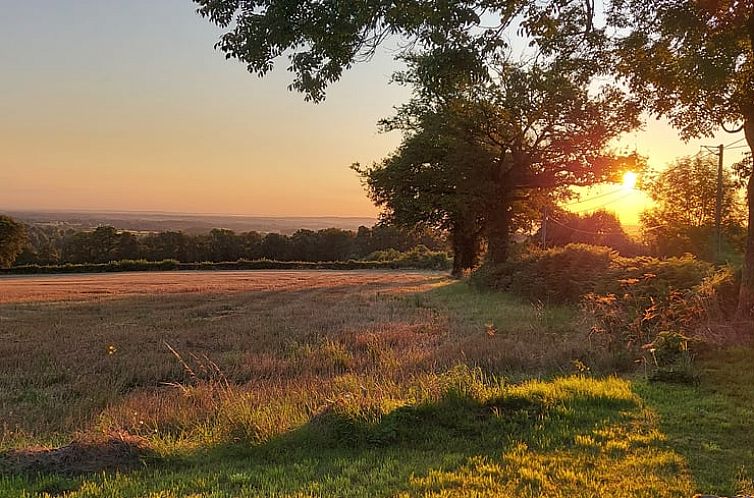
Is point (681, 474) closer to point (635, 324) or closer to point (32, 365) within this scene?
point (635, 324)

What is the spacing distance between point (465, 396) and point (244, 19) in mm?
6540

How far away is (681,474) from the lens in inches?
181

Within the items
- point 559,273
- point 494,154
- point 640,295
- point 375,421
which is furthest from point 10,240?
point 375,421

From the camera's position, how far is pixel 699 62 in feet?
32.6

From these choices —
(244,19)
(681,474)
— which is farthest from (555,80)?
(681,474)

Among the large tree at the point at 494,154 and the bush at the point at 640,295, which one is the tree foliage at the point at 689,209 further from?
the bush at the point at 640,295

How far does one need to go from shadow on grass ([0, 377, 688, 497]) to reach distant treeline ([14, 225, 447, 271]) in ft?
190

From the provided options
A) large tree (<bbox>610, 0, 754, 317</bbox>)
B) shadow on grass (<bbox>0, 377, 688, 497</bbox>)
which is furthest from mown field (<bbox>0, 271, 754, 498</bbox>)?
large tree (<bbox>610, 0, 754, 317</bbox>)

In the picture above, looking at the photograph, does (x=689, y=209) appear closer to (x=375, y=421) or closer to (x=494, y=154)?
(x=494, y=154)

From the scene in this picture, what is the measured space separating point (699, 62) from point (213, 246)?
Result: 71420 millimetres

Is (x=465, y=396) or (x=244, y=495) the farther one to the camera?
(x=465, y=396)

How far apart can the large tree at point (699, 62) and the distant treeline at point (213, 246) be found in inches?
2006

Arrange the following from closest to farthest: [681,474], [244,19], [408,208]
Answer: [681,474] < [244,19] < [408,208]

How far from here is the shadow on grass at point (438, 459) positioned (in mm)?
4352
